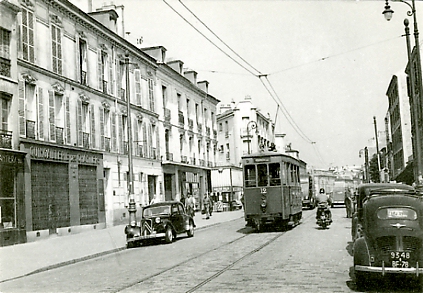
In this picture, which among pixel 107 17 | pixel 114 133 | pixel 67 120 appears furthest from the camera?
pixel 107 17

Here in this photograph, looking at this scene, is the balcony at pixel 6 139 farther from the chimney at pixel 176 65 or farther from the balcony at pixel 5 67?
the chimney at pixel 176 65

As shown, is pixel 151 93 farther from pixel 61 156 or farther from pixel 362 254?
pixel 362 254

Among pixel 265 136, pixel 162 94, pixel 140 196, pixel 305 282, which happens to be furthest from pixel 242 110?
pixel 305 282

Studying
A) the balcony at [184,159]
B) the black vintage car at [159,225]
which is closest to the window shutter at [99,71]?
the black vintage car at [159,225]

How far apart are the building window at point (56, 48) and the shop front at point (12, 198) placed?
5.13 metres

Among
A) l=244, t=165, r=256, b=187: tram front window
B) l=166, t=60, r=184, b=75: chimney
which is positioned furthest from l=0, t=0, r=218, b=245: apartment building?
l=166, t=60, r=184, b=75: chimney

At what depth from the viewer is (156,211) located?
1778 centimetres

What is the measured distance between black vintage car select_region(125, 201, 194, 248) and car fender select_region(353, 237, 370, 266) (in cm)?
991

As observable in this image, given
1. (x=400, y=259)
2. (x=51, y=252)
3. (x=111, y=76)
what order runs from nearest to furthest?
(x=400, y=259) < (x=51, y=252) < (x=111, y=76)

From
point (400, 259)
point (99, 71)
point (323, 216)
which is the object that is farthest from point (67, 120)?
point (400, 259)

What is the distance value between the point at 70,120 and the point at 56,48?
136 inches

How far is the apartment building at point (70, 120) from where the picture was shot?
18688 mm

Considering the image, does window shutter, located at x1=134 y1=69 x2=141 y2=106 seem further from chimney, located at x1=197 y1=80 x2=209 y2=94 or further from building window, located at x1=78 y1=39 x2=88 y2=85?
chimney, located at x1=197 y1=80 x2=209 y2=94

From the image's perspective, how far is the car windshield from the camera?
58.1 ft
